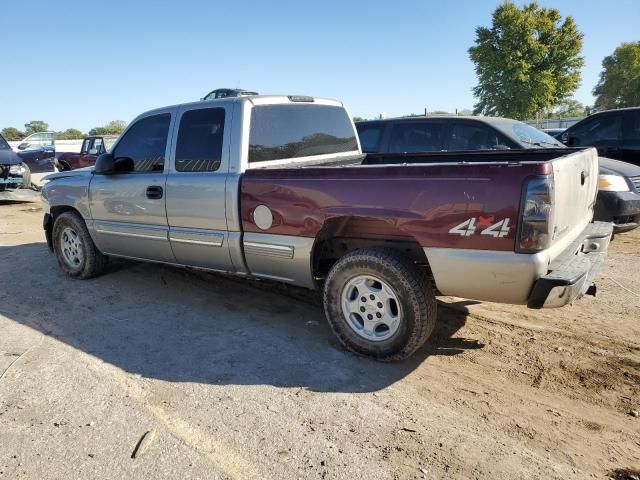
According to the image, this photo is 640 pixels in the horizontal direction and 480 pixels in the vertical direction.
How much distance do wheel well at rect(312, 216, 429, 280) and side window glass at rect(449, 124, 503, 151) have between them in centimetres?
355

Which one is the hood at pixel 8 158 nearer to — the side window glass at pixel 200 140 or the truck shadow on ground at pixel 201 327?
the truck shadow on ground at pixel 201 327

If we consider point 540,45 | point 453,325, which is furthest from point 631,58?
point 453,325

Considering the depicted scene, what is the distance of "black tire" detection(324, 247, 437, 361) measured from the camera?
3.38m

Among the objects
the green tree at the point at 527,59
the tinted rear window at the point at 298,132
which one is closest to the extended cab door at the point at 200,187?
the tinted rear window at the point at 298,132

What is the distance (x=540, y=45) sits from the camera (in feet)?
106

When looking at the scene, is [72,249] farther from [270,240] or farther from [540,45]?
[540,45]

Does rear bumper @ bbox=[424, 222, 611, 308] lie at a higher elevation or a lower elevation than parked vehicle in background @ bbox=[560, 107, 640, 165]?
lower

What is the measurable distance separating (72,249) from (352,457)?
4660 millimetres

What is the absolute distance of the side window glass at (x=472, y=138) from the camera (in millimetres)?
6715

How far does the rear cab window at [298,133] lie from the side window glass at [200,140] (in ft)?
1.03

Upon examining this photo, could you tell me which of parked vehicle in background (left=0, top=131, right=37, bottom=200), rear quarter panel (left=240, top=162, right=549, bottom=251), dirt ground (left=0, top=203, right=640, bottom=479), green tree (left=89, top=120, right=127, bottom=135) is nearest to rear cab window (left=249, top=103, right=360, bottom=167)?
rear quarter panel (left=240, top=162, right=549, bottom=251)

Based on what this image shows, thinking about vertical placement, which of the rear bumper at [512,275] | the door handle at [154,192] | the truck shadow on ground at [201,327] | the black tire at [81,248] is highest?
the door handle at [154,192]

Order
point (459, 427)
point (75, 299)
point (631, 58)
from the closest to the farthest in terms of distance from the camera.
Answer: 1. point (459, 427)
2. point (75, 299)
3. point (631, 58)

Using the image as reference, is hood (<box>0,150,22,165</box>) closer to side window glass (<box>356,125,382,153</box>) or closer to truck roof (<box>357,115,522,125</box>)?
side window glass (<box>356,125,382,153</box>)
